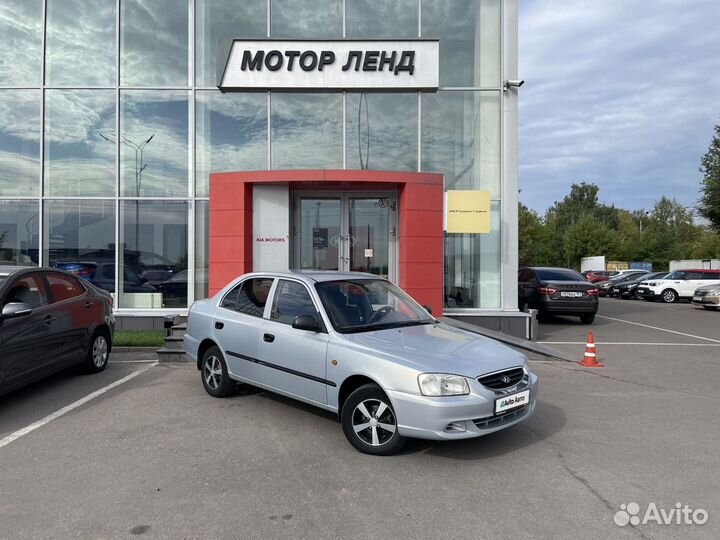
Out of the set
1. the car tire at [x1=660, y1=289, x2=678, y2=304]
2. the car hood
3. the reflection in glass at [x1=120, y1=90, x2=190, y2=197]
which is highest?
the reflection in glass at [x1=120, y1=90, x2=190, y2=197]

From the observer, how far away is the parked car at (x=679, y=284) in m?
25.9

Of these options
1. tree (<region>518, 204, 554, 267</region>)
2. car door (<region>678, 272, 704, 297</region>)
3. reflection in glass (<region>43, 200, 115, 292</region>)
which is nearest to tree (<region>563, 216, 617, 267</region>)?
tree (<region>518, 204, 554, 267</region>)

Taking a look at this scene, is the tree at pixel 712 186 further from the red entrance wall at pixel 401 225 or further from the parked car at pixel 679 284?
the red entrance wall at pixel 401 225

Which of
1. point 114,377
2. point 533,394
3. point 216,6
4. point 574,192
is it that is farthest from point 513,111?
point 574,192

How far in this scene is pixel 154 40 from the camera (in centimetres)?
1259

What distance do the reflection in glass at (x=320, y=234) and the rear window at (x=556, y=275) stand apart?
6.78 metres

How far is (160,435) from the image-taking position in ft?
16.5

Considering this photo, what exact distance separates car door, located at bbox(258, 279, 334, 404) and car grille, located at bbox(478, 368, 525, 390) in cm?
145

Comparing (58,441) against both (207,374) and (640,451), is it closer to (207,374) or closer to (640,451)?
(207,374)

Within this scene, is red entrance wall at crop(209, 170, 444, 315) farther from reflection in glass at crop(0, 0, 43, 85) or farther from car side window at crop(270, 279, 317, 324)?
car side window at crop(270, 279, 317, 324)

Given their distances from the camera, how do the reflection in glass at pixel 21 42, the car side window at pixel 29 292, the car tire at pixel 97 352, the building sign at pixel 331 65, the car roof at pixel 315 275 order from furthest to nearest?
the reflection in glass at pixel 21 42
the building sign at pixel 331 65
the car tire at pixel 97 352
the car side window at pixel 29 292
the car roof at pixel 315 275

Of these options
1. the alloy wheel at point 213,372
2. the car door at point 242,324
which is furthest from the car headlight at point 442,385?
the alloy wheel at point 213,372

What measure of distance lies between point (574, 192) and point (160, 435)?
10161 centimetres

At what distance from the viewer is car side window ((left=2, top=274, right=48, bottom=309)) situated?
6.02 m
